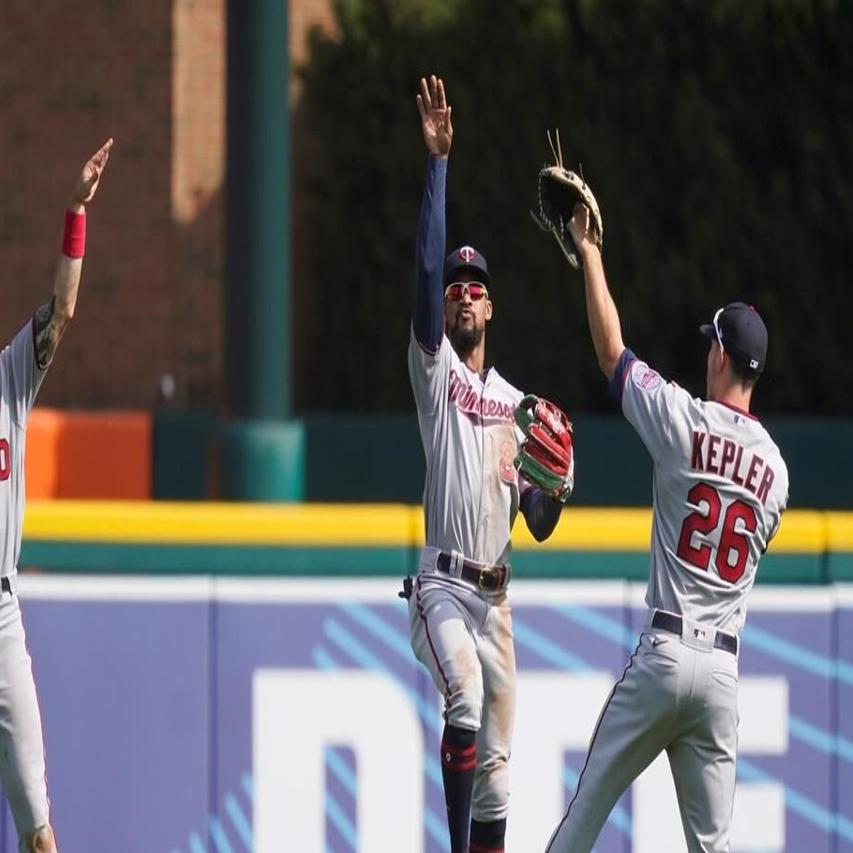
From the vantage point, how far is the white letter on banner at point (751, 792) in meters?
6.16

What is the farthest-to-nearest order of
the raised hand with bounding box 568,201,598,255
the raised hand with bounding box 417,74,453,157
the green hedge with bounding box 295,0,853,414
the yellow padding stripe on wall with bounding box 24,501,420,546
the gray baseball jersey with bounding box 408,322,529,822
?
the green hedge with bounding box 295,0,853,414 < the yellow padding stripe on wall with bounding box 24,501,420,546 < the gray baseball jersey with bounding box 408,322,529,822 < the raised hand with bounding box 417,74,453,157 < the raised hand with bounding box 568,201,598,255

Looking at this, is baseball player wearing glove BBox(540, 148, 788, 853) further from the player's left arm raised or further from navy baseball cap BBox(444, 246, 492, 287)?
the player's left arm raised

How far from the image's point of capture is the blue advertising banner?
614 cm

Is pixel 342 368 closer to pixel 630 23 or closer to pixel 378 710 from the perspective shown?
pixel 630 23

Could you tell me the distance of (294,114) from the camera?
1526 centimetres

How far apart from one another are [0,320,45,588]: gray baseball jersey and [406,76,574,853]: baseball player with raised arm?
1228mm

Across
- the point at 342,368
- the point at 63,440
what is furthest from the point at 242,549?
the point at 342,368

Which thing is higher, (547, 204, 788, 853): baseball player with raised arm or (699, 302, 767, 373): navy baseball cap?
(699, 302, 767, 373): navy baseball cap

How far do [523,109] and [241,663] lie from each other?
9.35 m

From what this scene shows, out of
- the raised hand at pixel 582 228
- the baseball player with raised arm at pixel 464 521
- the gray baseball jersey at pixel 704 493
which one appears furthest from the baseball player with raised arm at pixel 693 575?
the baseball player with raised arm at pixel 464 521

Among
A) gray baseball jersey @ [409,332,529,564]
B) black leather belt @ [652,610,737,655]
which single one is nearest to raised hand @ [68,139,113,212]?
gray baseball jersey @ [409,332,529,564]

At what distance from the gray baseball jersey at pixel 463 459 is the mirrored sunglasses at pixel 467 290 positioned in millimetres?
178

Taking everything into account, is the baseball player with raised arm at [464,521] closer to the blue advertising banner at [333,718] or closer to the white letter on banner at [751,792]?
the blue advertising banner at [333,718]

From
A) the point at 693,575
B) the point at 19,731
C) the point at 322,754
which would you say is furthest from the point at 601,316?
the point at 19,731
